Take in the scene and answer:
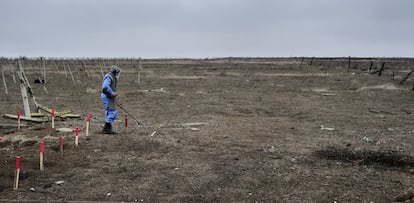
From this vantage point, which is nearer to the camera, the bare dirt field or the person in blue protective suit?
the bare dirt field

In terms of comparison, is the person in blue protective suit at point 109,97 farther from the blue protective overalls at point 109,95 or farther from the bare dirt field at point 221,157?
the bare dirt field at point 221,157

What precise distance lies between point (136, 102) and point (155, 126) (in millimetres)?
6252

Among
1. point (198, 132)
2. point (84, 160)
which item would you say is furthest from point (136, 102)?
point (84, 160)

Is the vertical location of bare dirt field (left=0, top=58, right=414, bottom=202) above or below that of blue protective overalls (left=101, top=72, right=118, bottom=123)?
below

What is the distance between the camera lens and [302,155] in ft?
26.6

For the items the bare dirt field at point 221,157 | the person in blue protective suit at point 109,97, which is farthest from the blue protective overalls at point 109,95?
the bare dirt field at point 221,157

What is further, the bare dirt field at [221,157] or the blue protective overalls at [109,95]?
the blue protective overalls at [109,95]

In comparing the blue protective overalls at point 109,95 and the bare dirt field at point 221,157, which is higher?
the blue protective overalls at point 109,95

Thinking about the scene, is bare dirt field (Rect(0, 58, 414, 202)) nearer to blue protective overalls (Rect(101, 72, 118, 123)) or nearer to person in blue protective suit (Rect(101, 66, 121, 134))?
person in blue protective suit (Rect(101, 66, 121, 134))

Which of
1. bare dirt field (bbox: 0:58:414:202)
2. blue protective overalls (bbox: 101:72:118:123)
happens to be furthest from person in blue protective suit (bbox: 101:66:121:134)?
bare dirt field (bbox: 0:58:414:202)

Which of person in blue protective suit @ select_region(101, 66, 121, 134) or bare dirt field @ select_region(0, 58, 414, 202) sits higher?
person in blue protective suit @ select_region(101, 66, 121, 134)

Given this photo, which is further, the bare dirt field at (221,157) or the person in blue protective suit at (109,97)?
the person in blue protective suit at (109,97)

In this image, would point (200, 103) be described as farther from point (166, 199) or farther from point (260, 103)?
point (166, 199)

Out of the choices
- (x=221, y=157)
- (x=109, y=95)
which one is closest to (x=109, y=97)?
(x=109, y=95)
